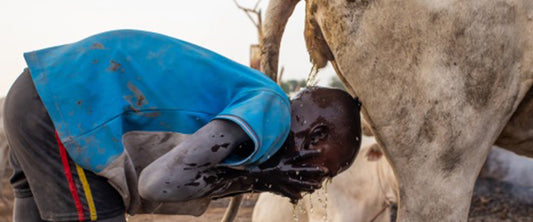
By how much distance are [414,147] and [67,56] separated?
3.96 ft

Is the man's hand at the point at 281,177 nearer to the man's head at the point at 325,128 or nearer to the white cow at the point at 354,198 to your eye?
the man's head at the point at 325,128

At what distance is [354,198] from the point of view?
4.07 m

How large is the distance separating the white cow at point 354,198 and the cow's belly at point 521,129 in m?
1.69

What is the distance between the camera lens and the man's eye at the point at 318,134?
1.90 m

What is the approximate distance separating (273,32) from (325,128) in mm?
783

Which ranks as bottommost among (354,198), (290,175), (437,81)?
(354,198)

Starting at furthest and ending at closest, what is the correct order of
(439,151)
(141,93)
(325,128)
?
(439,151) → (325,128) → (141,93)

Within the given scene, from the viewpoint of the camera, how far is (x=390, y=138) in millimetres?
2096

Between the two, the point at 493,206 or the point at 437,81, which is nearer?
the point at 437,81

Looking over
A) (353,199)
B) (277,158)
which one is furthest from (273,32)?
(353,199)

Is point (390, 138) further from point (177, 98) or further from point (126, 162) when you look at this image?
point (126, 162)

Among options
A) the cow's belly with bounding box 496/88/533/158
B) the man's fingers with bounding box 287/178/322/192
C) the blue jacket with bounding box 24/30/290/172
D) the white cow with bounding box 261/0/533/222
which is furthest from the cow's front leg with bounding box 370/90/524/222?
the blue jacket with bounding box 24/30/290/172

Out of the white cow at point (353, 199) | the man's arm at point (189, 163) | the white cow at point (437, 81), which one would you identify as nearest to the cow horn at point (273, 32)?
the white cow at point (437, 81)

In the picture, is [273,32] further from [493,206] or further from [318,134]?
[493,206]
